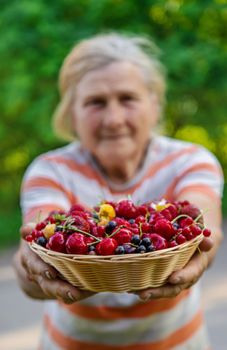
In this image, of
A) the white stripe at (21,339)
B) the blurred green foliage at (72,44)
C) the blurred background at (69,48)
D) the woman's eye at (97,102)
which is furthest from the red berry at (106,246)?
the blurred green foliage at (72,44)

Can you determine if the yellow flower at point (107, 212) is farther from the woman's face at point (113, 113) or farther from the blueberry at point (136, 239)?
the woman's face at point (113, 113)

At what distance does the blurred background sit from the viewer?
18.9 feet

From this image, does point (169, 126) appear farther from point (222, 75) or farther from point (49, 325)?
point (49, 325)

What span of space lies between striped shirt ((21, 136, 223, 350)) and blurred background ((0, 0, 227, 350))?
3.38 meters

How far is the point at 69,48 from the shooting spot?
227 inches

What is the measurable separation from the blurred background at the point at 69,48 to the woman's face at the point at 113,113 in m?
3.38

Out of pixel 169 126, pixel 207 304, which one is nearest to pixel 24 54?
pixel 169 126

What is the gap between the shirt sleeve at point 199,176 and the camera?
2.02 metres

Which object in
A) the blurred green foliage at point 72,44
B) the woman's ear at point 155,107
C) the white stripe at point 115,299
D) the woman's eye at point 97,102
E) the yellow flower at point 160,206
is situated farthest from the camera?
the blurred green foliage at point 72,44

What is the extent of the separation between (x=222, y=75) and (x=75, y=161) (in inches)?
162

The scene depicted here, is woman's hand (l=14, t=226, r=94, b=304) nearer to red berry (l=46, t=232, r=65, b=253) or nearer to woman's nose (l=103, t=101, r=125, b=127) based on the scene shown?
red berry (l=46, t=232, r=65, b=253)

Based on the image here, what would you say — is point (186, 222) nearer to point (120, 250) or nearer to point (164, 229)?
point (164, 229)

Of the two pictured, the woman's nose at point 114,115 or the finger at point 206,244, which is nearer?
the finger at point 206,244

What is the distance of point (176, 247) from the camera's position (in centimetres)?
154
